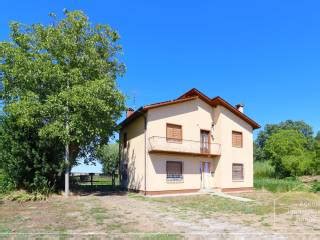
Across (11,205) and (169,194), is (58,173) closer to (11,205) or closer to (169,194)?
(11,205)

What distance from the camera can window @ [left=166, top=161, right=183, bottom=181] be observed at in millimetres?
26953

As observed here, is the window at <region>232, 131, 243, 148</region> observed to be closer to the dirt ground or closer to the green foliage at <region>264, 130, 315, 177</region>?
the dirt ground

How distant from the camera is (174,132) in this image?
27516 millimetres

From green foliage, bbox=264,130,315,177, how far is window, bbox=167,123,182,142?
21.3 metres

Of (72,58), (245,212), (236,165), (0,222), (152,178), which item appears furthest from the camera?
(236,165)

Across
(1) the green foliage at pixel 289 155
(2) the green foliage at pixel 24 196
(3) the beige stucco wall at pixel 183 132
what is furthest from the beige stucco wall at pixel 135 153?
(1) the green foliage at pixel 289 155

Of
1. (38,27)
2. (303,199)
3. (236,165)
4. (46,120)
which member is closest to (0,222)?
(46,120)

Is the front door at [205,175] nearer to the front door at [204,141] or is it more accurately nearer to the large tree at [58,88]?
the front door at [204,141]

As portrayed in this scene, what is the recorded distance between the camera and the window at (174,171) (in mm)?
26953

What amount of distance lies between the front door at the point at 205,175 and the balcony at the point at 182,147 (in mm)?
943

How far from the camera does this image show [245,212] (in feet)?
55.4

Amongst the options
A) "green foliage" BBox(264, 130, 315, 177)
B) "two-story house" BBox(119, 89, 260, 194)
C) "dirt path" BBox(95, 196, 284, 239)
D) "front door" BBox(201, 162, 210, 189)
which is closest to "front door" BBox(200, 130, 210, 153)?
"two-story house" BBox(119, 89, 260, 194)

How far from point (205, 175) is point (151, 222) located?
16483 mm

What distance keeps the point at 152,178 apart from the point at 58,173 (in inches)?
252
